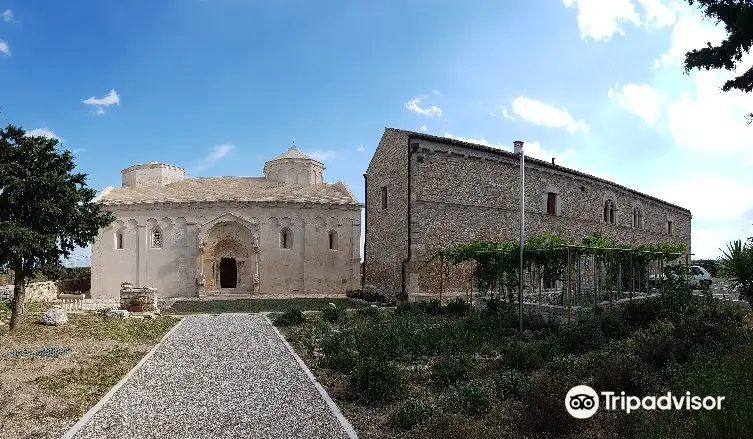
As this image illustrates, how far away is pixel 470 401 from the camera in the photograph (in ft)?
21.7

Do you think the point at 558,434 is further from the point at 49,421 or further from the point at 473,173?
the point at 473,173

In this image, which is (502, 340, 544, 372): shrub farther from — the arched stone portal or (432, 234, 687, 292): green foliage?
the arched stone portal

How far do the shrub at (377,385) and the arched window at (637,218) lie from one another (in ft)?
105

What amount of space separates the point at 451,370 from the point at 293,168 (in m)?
31.6

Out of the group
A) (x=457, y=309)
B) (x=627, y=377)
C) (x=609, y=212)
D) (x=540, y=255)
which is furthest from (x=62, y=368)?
(x=609, y=212)

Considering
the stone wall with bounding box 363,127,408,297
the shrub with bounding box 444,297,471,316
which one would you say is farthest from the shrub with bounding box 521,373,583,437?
the stone wall with bounding box 363,127,408,297

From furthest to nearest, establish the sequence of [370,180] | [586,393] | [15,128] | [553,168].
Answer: [370,180] < [553,168] < [15,128] < [586,393]

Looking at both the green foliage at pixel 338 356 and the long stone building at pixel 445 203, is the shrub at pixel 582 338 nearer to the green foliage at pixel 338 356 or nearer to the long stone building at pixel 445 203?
the green foliage at pixel 338 356

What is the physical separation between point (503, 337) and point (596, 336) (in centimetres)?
240

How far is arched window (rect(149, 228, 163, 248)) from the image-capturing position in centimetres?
3088

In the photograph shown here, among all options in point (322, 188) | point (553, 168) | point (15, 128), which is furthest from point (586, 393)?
point (322, 188)

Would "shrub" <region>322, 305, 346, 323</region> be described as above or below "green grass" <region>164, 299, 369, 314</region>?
above

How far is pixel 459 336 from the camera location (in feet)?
38.7

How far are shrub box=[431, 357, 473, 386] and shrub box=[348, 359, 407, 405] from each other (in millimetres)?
792
